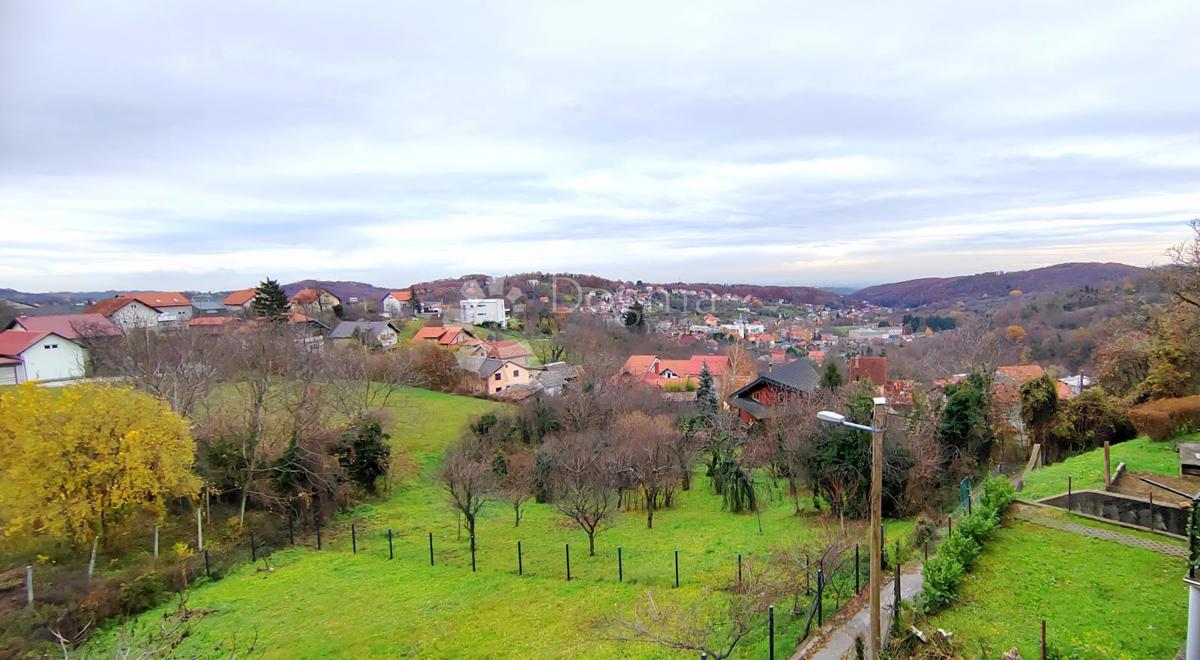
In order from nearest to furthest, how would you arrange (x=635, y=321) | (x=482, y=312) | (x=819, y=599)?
1. (x=819, y=599)
2. (x=635, y=321)
3. (x=482, y=312)

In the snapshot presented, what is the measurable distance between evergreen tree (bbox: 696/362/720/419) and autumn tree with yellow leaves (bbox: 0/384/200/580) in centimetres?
2278

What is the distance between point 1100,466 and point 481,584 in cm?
1786

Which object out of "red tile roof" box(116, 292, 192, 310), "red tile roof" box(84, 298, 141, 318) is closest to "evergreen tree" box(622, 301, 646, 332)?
"red tile roof" box(116, 292, 192, 310)

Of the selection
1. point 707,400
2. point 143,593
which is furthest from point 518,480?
point 707,400

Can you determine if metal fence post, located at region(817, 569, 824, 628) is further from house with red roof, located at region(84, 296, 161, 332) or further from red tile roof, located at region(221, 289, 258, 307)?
red tile roof, located at region(221, 289, 258, 307)

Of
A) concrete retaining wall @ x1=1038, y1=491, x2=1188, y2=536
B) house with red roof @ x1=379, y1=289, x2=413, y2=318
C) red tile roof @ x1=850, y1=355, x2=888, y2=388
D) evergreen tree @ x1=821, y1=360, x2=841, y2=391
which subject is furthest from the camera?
house with red roof @ x1=379, y1=289, x2=413, y2=318

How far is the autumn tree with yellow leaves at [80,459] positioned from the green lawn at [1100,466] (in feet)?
75.8

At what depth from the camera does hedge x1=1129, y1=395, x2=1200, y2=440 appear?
17.2m

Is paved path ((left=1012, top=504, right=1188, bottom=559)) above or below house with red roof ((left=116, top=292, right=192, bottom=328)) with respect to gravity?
below

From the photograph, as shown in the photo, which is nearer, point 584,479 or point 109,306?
point 584,479

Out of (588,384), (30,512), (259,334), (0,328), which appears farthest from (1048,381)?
(0,328)

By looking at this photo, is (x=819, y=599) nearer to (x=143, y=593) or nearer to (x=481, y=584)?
(x=481, y=584)

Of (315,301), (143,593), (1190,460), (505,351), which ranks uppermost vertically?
(315,301)

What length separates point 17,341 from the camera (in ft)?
112
